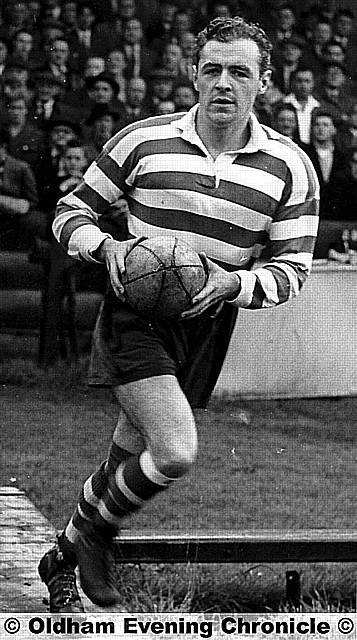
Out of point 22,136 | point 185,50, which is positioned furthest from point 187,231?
point 185,50

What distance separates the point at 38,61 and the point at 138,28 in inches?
32.5

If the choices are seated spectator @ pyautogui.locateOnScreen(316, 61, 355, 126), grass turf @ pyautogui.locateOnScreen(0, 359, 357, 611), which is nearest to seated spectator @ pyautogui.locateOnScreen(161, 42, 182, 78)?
seated spectator @ pyautogui.locateOnScreen(316, 61, 355, 126)

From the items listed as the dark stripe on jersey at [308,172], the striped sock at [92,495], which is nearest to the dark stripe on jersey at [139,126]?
the dark stripe on jersey at [308,172]

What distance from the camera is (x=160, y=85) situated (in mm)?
10492

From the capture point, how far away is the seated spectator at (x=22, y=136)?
10049 millimetres

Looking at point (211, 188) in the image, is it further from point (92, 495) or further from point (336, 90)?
point (336, 90)

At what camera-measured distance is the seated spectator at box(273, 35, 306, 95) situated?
35.2ft

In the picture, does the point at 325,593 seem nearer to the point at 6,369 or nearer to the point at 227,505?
the point at 227,505

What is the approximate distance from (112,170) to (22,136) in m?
5.42

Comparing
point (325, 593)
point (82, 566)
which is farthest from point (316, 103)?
point (82, 566)

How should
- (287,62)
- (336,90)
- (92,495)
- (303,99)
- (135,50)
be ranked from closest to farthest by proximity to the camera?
(92,495)
(303,99)
(135,50)
(336,90)
(287,62)

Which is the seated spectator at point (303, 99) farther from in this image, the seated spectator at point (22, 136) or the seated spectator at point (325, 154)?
the seated spectator at point (22, 136)

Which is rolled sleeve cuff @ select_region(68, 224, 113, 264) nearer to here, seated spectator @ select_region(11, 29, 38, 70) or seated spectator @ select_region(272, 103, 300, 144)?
seated spectator @ select_region(272, 103, 300, 144)

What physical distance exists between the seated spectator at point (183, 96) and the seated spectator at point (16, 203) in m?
1.18
